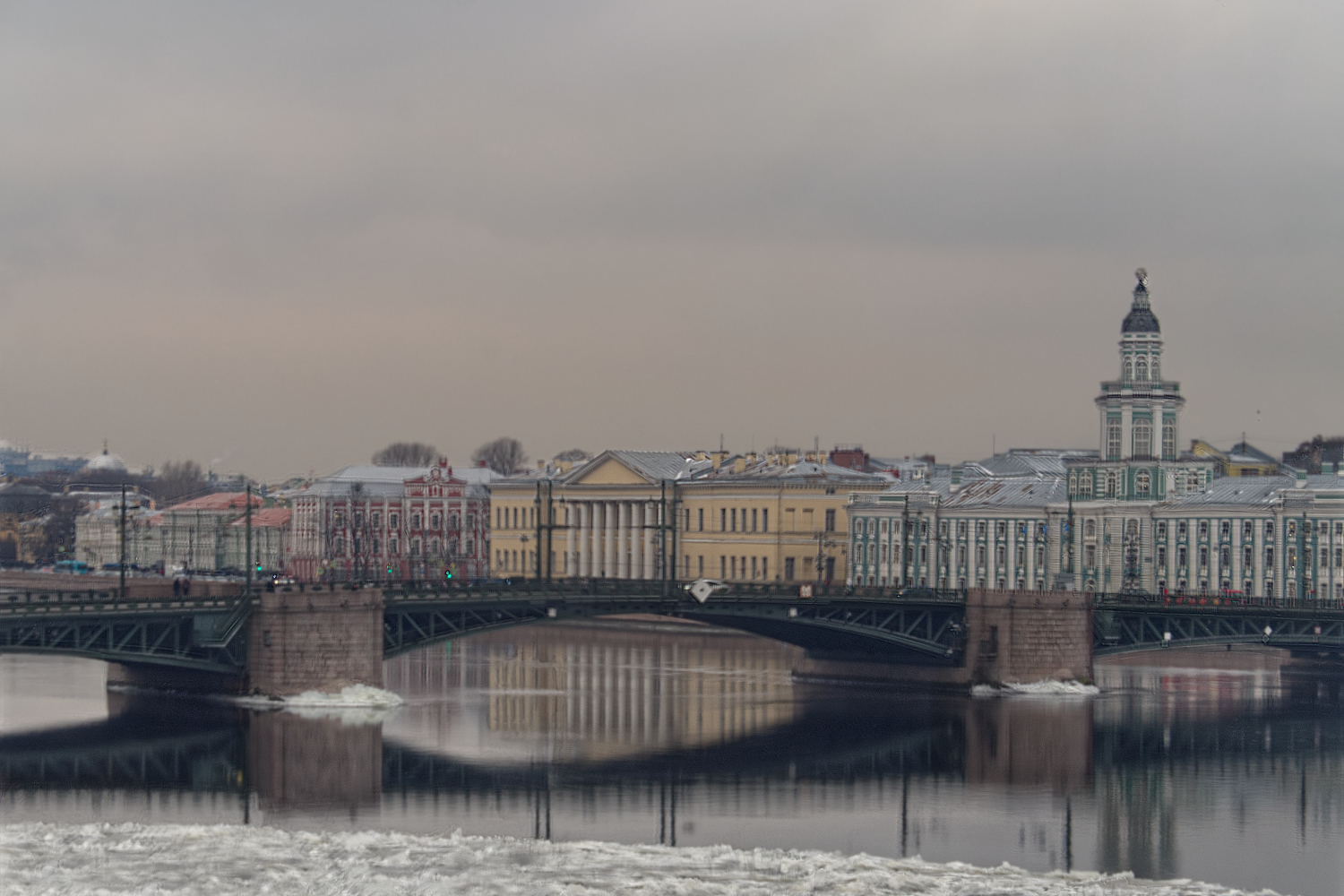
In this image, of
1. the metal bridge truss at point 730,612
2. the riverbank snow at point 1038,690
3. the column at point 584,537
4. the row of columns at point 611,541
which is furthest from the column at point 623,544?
the riverbank snow at point 1038,690

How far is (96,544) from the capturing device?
134750 mm

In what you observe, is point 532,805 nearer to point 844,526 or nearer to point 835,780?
point 835,780

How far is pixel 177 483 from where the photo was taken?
168 m

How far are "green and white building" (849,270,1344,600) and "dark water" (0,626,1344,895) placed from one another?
912cm

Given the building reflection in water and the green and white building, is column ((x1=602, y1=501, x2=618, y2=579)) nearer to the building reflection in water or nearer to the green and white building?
the building reflection in water

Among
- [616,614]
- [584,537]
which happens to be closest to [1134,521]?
[616,614]

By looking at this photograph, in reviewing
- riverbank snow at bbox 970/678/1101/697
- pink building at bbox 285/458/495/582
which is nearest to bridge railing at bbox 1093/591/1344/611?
riverbank snow at bbox 970/678/1101/697

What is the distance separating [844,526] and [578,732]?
41794mm

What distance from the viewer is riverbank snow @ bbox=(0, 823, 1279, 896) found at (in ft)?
111

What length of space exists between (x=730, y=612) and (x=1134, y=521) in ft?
78.5

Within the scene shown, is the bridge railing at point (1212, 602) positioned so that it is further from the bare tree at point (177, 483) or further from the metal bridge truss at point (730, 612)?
the bare tree at point (177, 483)

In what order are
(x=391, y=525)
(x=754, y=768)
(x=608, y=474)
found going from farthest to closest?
1. (x=391, y=525)
2. (x=608, y=474)
3. (x=754, y=768)

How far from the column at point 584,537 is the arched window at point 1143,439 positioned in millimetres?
32401

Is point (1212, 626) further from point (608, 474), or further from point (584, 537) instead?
point (584, 537)
